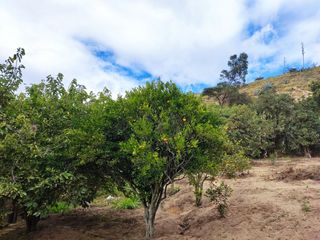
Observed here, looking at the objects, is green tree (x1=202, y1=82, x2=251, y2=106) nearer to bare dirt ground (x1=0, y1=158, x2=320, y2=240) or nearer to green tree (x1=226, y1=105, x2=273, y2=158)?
green tree (x1=226, y1=105, x2=273, y2=158)

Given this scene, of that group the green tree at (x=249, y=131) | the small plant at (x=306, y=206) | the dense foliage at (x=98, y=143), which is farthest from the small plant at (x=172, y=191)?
the green tree at (x=249, y=131)

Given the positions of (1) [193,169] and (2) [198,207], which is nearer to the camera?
(1) [193,169]

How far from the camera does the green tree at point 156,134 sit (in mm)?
9531

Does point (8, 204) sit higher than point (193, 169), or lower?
lower

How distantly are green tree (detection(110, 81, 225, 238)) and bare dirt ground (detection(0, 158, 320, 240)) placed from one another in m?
2.14

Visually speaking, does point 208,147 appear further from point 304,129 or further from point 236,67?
point 236,67

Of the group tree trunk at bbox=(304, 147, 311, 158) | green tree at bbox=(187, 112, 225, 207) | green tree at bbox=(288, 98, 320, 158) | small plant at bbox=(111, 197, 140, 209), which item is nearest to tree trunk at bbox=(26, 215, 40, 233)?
small plant at bbox=(111, 197, 140, 209)

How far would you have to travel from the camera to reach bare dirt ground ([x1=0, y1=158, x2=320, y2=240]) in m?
10.3

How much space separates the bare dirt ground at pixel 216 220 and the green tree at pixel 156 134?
2139 mm

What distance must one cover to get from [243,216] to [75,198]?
5943 mm

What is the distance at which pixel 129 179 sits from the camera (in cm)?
1136

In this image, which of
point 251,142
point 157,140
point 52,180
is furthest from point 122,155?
point 251,142

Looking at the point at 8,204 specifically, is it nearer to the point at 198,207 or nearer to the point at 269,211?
the point at 198,207

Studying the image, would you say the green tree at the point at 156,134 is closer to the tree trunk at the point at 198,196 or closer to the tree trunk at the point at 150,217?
the tree trunk at the point at 150,217
